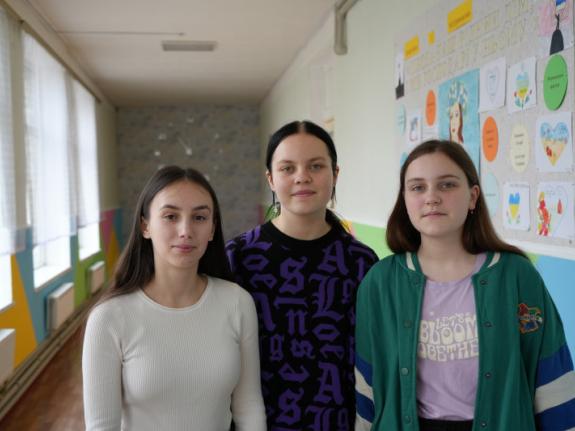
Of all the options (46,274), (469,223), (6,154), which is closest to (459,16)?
(469,223)

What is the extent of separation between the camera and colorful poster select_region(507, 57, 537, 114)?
6.77 ft

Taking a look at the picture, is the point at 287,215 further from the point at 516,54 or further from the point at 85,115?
the point at 85,115

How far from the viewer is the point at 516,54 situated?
7.09ft

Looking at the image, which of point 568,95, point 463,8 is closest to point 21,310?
point 463,8

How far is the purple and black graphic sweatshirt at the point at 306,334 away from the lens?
4.92 ft

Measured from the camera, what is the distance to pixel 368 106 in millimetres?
4027

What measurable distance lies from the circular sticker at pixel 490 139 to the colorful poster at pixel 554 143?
28cm

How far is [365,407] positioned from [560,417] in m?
0.44

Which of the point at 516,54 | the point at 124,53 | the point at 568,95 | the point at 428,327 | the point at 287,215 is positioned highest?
the point at 124,53

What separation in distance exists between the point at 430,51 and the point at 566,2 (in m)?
1.10

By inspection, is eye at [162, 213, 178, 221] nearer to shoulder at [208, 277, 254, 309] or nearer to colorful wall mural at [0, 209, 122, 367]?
shoulder at [208, 277, 254, 309]

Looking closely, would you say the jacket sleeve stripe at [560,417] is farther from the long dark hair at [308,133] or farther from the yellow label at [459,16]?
the yellow label at [459,16]

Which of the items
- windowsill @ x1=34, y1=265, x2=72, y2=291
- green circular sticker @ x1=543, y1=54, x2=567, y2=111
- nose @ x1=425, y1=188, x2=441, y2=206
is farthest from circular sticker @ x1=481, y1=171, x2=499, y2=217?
windowsill @ x1=34, y1=265, x2=72, y2=291

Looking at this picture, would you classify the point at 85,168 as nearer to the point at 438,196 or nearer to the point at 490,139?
the point at 490,139
